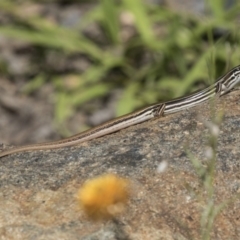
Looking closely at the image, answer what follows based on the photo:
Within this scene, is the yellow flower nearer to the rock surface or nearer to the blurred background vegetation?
the rock surface

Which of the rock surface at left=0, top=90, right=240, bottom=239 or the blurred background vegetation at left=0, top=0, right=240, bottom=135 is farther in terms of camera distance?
the blurred background vegetation at left=0, top=0, right=240, bottom=135

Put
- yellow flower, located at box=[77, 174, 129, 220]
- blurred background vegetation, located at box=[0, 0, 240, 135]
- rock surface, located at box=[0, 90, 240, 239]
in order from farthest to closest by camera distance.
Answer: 1. blurred background vegetation, located at box=[0, 0, 240, 135]
2. rock surface, located at box=[0, 90, 240, 239]
3. yellow flower, located at box=[77, 174, 129, 220]

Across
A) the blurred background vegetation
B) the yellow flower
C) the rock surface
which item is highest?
the blurred background vegetation

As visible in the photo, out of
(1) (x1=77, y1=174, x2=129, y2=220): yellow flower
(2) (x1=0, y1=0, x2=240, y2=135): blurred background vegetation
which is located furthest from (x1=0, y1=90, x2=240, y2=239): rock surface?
(2) (x1=0, y1=0, x2=240, y2=135): blurred background vegetation

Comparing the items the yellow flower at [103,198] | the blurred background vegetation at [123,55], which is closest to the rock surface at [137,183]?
the yellow flower at [103,198]

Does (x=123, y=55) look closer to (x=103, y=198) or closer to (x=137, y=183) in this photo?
(x=137, y=183)

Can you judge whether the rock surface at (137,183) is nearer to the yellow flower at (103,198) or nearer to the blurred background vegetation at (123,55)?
the yellow flower at (103,198)
